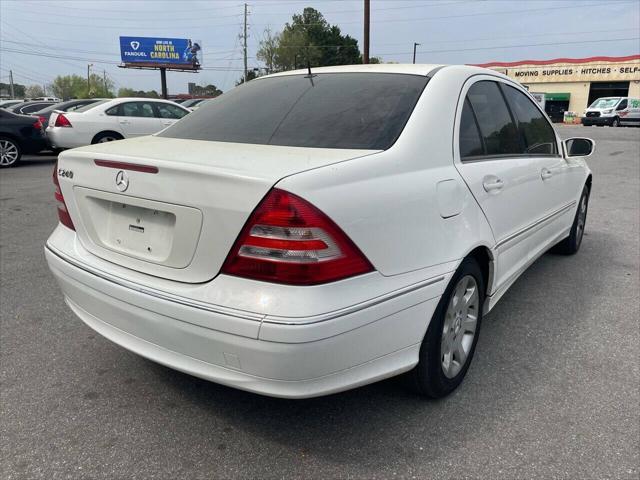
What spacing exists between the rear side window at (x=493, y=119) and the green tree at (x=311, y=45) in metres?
58.4

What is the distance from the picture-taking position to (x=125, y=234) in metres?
2.24

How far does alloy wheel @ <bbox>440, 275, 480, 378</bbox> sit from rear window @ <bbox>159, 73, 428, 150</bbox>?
85cm

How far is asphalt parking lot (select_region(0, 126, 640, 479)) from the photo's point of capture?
2127 mm

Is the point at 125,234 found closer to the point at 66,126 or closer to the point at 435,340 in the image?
the point at 435,340

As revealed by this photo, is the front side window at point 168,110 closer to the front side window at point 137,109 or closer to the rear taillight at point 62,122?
the front side window at point 137,109

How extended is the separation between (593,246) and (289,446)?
14.7 feet

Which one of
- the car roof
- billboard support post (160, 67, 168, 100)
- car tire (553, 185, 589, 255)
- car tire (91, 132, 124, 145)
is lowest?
car tire (553, 185, 589, 255)

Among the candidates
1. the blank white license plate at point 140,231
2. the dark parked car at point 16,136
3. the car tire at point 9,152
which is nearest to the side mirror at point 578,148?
the blank white license plate at point 140,231

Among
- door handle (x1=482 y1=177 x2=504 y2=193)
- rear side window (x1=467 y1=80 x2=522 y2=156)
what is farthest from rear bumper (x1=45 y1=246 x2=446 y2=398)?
rear side window (x1=467 y1=80 x2=522 y2=156)

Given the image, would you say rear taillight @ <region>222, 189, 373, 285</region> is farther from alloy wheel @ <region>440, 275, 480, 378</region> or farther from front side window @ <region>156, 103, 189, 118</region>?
front side window @ <region>156, 103, 189, 118</region>

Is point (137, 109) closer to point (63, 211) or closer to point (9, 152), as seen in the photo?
→ point (9, 152)

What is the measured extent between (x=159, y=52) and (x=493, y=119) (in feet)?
181

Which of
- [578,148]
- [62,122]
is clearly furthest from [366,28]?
[578,148]

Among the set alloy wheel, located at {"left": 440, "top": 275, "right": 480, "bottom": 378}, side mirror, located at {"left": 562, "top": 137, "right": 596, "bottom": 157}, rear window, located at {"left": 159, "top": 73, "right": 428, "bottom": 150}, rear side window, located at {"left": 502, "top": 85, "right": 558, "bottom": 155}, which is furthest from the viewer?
side mirror, located at {"left": 562, "top": 137, "right": 596, "bottom": 157}
